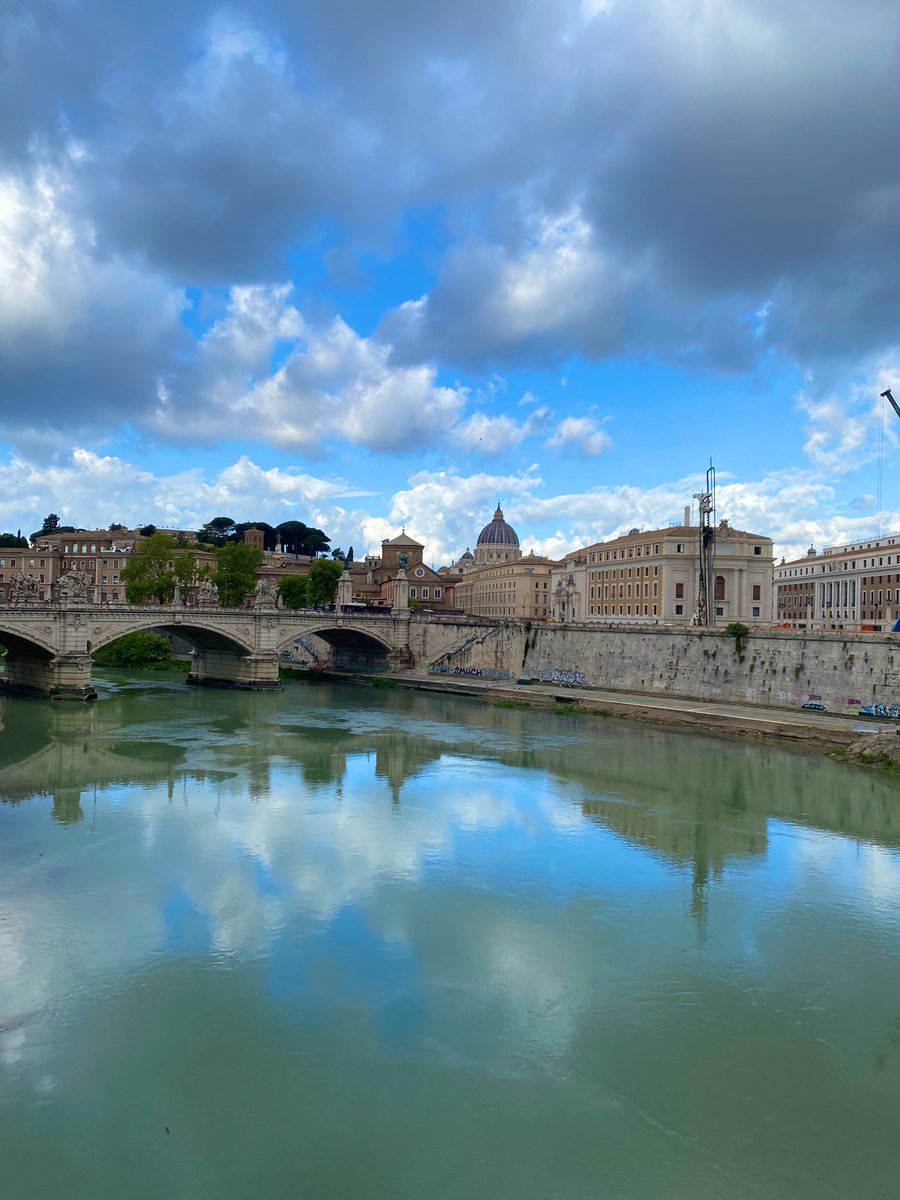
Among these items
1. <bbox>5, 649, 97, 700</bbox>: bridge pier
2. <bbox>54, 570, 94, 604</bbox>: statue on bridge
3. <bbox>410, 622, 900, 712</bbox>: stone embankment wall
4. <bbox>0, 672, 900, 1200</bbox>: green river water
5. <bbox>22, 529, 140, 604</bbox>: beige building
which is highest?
<bbox>22, 529, 140, 604</bbox>: beige building

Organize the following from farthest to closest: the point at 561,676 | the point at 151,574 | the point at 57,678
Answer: the point at 151,574 < the point at 561,676 < the point at 57,678

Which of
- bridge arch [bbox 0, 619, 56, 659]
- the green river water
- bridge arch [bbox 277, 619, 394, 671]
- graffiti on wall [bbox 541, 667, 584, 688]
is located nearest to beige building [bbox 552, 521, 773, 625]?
graffiti on wall [bbox 541, 667, 584, 688]

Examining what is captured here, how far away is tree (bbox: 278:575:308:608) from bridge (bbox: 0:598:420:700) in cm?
1087

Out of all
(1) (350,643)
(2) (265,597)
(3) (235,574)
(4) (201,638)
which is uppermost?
(3) (235,574)

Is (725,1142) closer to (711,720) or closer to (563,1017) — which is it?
(563,1017)

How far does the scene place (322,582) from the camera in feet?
235

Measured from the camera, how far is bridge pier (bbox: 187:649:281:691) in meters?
46.2

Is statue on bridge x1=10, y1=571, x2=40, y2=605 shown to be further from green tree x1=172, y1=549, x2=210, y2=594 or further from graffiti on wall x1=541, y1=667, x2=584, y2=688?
graffiti on wall x1=541, y1=667, x2=584, y2=688

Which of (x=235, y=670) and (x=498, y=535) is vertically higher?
(x=498, y=535)

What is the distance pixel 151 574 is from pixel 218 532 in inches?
1922

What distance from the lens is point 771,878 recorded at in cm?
1661

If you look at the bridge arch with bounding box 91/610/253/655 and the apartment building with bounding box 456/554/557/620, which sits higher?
the apartment building with bounding box 456/554/557/620

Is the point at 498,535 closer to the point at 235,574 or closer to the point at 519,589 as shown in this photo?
the point at 519,589

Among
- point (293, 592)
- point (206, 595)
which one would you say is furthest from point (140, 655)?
point (293, 592)
